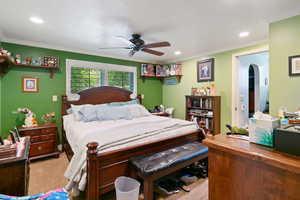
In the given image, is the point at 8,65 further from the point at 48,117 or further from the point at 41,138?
the point at 41,138

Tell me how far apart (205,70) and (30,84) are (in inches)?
166

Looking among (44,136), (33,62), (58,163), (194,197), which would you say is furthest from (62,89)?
(194,197)

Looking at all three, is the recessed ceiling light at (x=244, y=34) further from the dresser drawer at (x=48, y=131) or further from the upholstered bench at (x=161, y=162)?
the dresser drawer at (x=48, y=131)

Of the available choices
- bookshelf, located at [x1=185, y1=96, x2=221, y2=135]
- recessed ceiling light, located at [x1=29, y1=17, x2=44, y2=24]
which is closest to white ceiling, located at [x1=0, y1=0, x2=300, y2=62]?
recessed ceiling light, located at [x1=29, y1=17, x2=44, y2=24]

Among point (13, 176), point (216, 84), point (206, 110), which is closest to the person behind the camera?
point (13, 176)

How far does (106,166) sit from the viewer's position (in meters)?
1.75

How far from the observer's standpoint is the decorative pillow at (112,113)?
3.10 metres

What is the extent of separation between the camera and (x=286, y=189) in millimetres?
766

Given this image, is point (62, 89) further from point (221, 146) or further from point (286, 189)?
point (286, 189)

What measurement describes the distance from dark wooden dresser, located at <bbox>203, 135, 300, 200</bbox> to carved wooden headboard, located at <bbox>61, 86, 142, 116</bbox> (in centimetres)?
327

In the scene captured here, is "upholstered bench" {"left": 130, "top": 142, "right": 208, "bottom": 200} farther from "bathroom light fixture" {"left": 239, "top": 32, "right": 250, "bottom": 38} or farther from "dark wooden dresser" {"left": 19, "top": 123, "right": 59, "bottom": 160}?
"bathroom light fixture" {"left": 239, "top": 32, "right": 250, "bottom": 38}

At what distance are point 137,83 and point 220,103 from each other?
2486 mm

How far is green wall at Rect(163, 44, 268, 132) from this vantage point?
3.59 m

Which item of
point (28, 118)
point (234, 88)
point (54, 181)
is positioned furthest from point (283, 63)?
point (28, 118)
